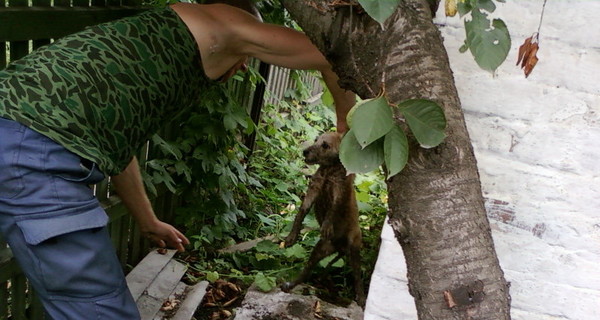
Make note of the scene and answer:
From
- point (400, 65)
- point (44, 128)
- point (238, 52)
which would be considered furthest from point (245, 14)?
point (400, 65)

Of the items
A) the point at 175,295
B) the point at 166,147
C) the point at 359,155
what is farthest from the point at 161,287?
the point at 359,155

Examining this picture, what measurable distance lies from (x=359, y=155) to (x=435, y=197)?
16cm

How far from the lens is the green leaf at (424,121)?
103 cm

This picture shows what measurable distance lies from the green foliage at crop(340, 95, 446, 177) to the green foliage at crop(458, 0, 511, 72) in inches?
5.9

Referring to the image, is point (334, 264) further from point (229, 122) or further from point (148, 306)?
point (148, 306)

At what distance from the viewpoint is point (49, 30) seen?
9.04ft

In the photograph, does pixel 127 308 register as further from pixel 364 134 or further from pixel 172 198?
pixel 172 198

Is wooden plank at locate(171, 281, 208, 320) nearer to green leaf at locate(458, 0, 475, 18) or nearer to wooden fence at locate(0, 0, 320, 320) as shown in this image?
wooden fence at locate(0, 0, 320, 320)

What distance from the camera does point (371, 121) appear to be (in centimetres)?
100

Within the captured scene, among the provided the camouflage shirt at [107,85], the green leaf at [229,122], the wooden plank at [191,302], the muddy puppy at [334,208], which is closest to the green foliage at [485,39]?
the camouflage shirt at [107,85]

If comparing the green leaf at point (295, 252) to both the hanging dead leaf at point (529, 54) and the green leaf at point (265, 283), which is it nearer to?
the green leaf at point (265, 283)

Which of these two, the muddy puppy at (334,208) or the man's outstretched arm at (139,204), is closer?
the man's outstretched arm at (139,204)

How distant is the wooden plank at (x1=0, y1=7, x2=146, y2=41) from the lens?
2.53 meters

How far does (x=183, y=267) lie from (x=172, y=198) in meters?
0.64
